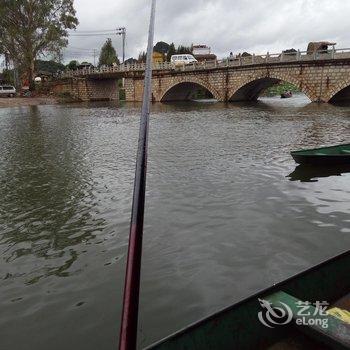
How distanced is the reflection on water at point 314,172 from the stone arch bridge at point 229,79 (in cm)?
2816

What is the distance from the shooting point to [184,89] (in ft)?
201

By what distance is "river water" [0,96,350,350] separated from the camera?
15.8 ft

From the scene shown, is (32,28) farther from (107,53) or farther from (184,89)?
(107,53)

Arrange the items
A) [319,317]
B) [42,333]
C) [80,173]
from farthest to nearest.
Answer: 1. [80,173]
2. [42,333]
3. [319,317]

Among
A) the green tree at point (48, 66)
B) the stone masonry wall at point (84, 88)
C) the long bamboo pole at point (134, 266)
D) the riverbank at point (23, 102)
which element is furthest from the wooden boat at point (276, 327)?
the green tree at point (48, 66)

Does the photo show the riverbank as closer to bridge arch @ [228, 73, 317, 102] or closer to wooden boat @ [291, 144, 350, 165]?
bridge arch @ [228, 73, 317, 102]

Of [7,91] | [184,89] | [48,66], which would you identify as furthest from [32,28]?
[48,66]

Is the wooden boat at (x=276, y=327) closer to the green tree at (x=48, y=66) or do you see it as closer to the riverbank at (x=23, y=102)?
the riverbank at (x=23, y=102)

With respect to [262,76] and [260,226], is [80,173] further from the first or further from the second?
[262,76]

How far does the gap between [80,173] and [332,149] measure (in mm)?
7794

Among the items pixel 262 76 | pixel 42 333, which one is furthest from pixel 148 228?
pixel 262 76

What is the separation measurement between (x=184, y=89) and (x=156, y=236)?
5615 centimetres

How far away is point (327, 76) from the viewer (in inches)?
A: 1463

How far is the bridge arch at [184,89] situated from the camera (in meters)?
50.5
